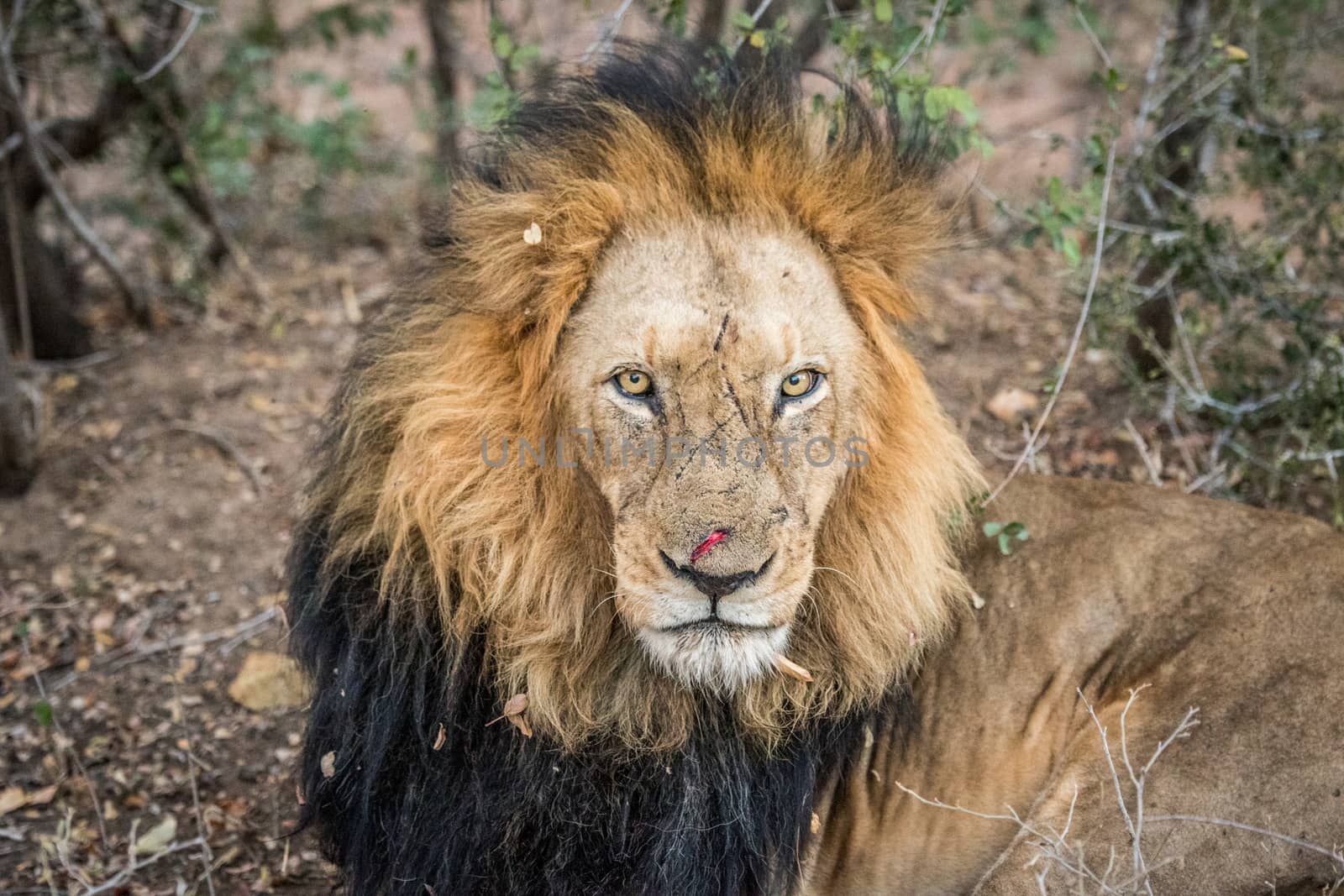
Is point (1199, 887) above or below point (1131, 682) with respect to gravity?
below

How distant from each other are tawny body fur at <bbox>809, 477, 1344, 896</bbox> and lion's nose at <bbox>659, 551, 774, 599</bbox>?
0.91m

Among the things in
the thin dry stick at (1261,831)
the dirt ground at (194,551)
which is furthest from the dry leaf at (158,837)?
the thin dry stick at (1261,831)

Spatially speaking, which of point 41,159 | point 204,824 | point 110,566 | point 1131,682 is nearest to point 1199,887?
point 1131,682

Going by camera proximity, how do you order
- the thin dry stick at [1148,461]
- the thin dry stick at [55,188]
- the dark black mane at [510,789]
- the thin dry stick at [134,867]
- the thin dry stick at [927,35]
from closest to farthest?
the dark black mane at [510,789] < the thin dry stick at [134,867] < the thin dry stick at [927,35] < the thin dry stick at [1148,461] < the thin dry stick at [55,188]

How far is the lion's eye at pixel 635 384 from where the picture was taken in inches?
98.3

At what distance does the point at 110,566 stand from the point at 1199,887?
3660 millimetres

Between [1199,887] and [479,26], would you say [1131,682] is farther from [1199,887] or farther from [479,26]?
[479,26]

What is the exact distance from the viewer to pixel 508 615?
2.64 m

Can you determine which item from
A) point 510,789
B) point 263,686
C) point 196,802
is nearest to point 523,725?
point 510,789

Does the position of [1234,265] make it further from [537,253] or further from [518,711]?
[518,711]

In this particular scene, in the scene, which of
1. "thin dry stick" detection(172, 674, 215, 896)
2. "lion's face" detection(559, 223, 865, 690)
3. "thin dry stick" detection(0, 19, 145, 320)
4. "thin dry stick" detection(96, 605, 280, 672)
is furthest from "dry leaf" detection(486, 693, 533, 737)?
"thin dry stick" detection(0, 19, 145, 320)

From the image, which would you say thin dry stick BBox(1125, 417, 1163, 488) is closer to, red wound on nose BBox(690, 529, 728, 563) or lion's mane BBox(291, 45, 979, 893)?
lion's mane BBox(291, 45, 979, 893)

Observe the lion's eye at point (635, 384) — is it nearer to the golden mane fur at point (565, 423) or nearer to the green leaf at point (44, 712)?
the golden mane fur at point (565, 423)

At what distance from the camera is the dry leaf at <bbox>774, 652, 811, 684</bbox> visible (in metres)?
2.56
